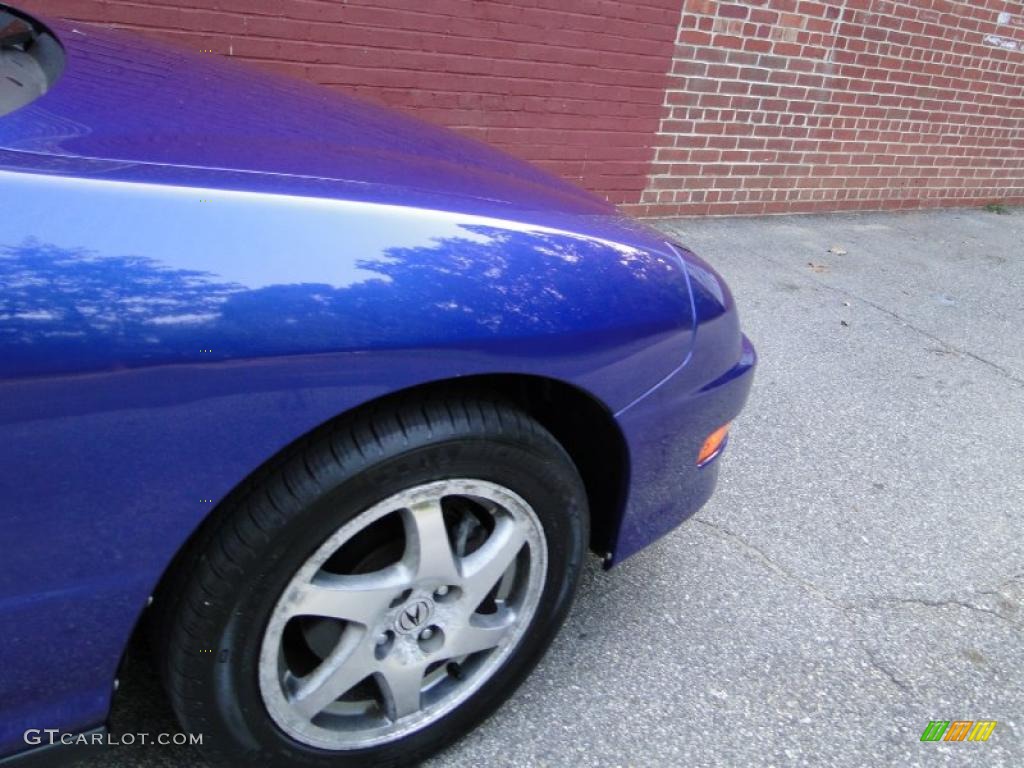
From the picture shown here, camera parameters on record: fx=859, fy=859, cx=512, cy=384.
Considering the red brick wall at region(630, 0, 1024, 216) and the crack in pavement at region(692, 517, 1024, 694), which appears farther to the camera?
the red brick wall at region(630, 0, 1024, 216)

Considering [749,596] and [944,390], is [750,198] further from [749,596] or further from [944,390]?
[749,596]

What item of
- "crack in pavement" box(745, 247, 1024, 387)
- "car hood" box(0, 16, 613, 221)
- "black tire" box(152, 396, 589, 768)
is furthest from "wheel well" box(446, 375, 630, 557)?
"crack in pavement" box(745, 247, 1024, 387)

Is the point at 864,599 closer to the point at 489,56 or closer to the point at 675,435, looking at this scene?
the point at 675,435

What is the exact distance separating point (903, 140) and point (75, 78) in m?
7.61

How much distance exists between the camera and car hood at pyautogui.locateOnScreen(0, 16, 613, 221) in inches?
56.2

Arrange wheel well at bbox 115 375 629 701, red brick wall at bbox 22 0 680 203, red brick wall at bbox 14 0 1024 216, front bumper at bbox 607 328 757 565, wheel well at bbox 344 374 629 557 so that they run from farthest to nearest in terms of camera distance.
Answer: red brick wall at bbox 14 0 1024 216 → red brick wall at bbox 22 0 680 203 → front bumper at bbox 607 328 757 565 → wheel well at bbox 344 374 629 557 → wheel well at bbox 115 375 629 701

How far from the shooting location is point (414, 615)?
1.71m

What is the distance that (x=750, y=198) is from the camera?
22.7 feet

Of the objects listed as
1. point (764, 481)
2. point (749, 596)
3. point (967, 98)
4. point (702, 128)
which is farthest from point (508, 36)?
point (967, 98)

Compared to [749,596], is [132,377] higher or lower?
higher

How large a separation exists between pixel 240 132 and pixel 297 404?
62cm

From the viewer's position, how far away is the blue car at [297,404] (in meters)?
1.23

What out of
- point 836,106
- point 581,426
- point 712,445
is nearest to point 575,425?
point 581,426

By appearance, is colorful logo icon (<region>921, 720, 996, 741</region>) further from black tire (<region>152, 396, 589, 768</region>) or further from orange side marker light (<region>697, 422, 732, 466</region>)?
black tire (<region>152, 396, 589, 768</region>)
